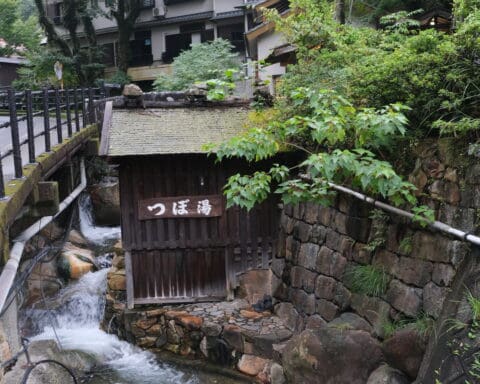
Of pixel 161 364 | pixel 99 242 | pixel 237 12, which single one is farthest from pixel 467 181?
pixel 237 12

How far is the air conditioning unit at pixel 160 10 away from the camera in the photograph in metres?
31.6

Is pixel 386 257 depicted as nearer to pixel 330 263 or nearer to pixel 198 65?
pixel 330 263

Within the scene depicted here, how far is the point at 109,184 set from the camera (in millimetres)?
19234

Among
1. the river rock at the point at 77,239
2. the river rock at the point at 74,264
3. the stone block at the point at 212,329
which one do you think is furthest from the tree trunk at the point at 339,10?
the river rock at the point at 77,239

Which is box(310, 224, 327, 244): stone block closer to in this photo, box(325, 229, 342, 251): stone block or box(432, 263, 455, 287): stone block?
box(325, 229, 342, 251): stone block

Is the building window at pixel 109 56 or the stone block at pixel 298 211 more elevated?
the building window at pixel 109 56

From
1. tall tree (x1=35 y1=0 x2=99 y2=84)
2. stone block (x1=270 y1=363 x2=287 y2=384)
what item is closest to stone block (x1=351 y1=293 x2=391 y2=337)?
stone block (x1=270 y1=363 x2=287 y2=384)

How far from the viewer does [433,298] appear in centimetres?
571

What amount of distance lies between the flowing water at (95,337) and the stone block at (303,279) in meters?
2.29

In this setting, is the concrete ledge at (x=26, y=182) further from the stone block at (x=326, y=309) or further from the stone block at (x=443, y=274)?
the stone block at (x=443, y=274)

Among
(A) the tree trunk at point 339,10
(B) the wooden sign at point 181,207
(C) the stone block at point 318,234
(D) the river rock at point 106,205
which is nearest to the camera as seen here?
(C) the stone block at point 318,234

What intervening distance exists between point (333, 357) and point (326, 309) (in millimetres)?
1911

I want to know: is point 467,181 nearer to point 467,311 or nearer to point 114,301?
point 467,311

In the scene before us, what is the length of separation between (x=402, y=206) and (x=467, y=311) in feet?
6.22
